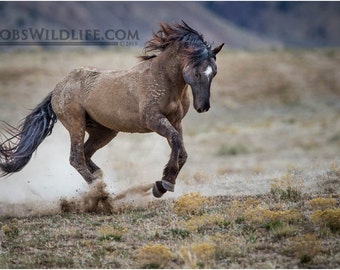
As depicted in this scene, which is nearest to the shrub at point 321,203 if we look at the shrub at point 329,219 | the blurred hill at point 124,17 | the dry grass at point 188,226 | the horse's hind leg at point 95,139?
the dry grass at point 188,226

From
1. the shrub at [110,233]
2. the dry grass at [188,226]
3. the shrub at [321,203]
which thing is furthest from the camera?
the shrub at [321,203]

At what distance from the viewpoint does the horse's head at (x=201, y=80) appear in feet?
31.4

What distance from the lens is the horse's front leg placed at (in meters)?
9.66

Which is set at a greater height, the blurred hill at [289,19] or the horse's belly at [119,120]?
the blurred hill at [289,19]

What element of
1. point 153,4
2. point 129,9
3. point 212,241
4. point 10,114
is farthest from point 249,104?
point 153,4

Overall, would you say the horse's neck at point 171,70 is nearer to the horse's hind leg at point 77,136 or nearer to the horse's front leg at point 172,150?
the horse's front leg at point 172,150

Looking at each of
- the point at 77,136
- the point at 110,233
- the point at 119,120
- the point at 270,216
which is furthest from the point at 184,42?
the point at 110,233

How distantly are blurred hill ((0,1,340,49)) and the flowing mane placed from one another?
94132 mm

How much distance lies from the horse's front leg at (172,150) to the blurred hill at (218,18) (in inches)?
3742

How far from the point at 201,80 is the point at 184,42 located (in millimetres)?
787

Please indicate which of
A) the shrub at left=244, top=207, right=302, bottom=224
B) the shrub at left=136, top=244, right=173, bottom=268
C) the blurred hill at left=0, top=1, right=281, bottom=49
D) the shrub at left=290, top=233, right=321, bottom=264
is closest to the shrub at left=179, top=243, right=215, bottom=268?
the shrub at left=136, top=244, right=173, bottom=268

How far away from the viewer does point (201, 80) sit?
9625 mm

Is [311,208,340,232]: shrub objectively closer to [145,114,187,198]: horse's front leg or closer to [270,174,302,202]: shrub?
[270,174,302,202]: shrub

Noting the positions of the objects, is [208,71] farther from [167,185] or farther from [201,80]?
[167,185]
